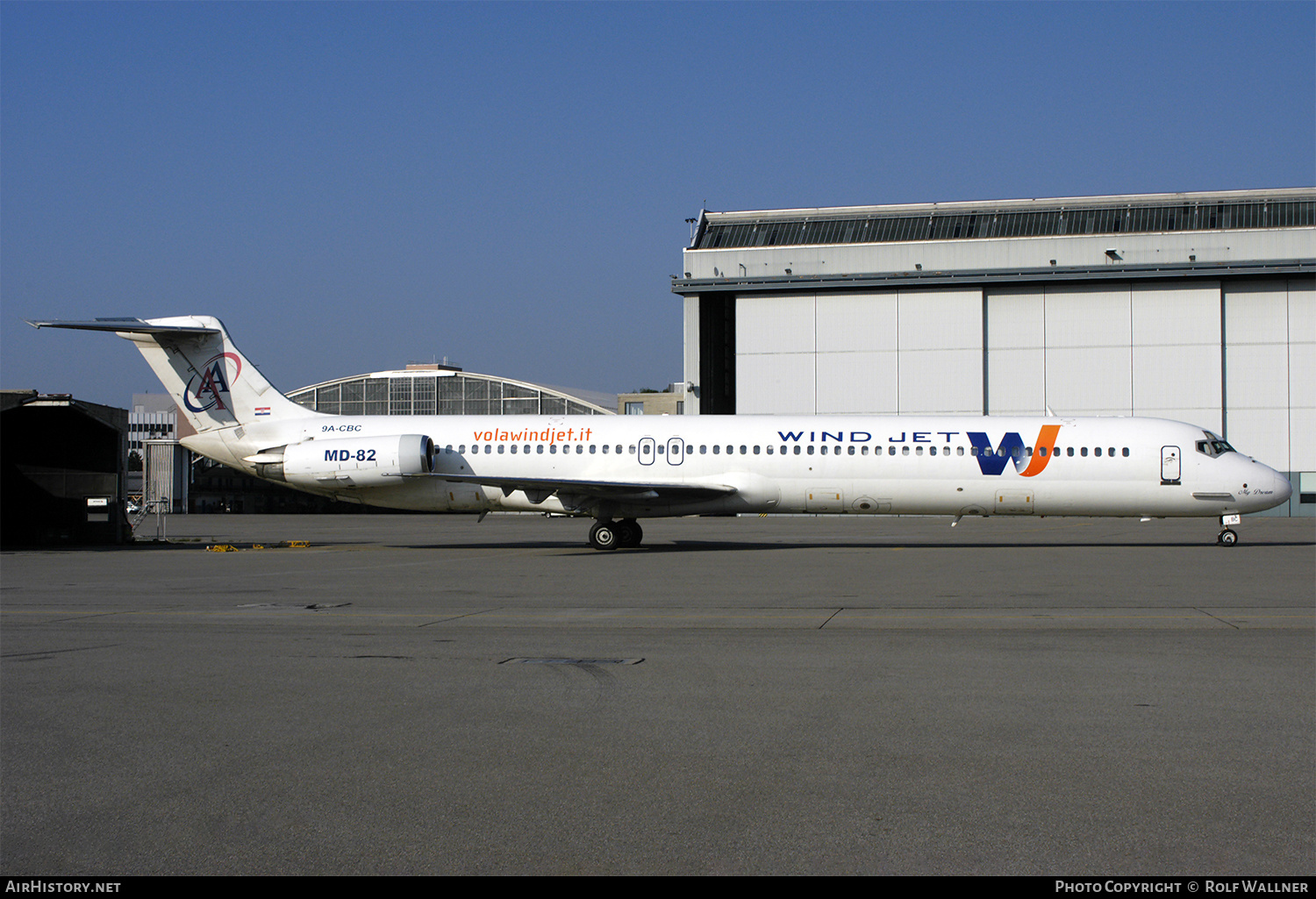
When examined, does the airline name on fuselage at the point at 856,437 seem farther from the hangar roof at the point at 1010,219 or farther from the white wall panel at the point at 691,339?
the hangar roof at the point at 1010,219

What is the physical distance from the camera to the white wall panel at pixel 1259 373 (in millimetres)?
47344

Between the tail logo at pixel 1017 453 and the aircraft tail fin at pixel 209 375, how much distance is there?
18.2 metres

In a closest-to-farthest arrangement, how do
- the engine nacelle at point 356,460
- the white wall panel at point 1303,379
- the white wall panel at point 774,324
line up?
1. the engine nacelle at point 356,460
2. the white wall panel at point 1303,379
3. the white wall panel at point 774,324

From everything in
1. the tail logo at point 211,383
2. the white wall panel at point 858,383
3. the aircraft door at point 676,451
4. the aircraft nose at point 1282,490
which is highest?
the white wall panel at point 858,383

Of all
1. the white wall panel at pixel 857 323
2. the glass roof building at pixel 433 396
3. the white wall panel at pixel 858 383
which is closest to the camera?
the white wall panel at pixel 858 383

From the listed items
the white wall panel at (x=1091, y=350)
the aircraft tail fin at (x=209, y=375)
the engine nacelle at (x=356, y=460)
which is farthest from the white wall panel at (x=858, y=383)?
the aircraft tail fin at (x=209, y=375)

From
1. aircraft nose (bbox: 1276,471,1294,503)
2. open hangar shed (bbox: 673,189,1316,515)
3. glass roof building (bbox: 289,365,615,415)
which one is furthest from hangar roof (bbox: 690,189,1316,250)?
aircraft nose (bbox: 1276,471,1294,503)

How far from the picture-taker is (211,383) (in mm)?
27469

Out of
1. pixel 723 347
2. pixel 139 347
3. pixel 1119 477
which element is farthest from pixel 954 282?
pixel 139 347

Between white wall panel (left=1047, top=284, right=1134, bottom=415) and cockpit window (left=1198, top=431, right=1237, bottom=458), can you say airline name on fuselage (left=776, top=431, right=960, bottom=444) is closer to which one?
cockpit window (left=1198, top=431, right=1237, bottom=458)

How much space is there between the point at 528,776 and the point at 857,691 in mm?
3193

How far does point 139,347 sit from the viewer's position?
27703 millimetres

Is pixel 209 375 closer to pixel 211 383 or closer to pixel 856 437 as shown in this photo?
pixel 211 383

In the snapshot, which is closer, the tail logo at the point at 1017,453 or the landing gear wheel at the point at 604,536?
the tail logo at the point at 1017,453
